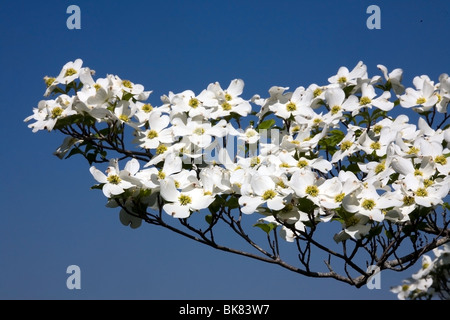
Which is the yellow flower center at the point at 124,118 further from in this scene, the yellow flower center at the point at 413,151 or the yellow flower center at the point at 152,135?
the yellow flower center at the point at 413,151

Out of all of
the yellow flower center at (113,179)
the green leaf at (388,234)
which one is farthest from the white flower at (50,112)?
the green leaf at (388,234)

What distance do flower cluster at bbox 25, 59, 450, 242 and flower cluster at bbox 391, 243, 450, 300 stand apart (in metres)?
2.08

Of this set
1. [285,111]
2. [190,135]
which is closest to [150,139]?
[190,135]

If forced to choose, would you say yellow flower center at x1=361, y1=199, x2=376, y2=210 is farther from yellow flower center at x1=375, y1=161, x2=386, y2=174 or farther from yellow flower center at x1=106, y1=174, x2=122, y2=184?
yellow flower center at x1=106, y1=174, x2=122, y2=184

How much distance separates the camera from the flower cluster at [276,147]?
2.48 m

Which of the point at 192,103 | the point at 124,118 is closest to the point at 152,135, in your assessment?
the point at 124,118

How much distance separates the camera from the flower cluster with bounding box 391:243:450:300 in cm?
500

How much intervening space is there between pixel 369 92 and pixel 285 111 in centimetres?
47

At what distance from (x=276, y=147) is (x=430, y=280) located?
2.85 m

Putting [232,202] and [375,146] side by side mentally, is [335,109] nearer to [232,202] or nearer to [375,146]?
[375,146]

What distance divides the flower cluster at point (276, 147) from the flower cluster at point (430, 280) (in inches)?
81.9

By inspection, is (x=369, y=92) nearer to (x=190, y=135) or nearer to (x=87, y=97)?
(x=190, y=135)
